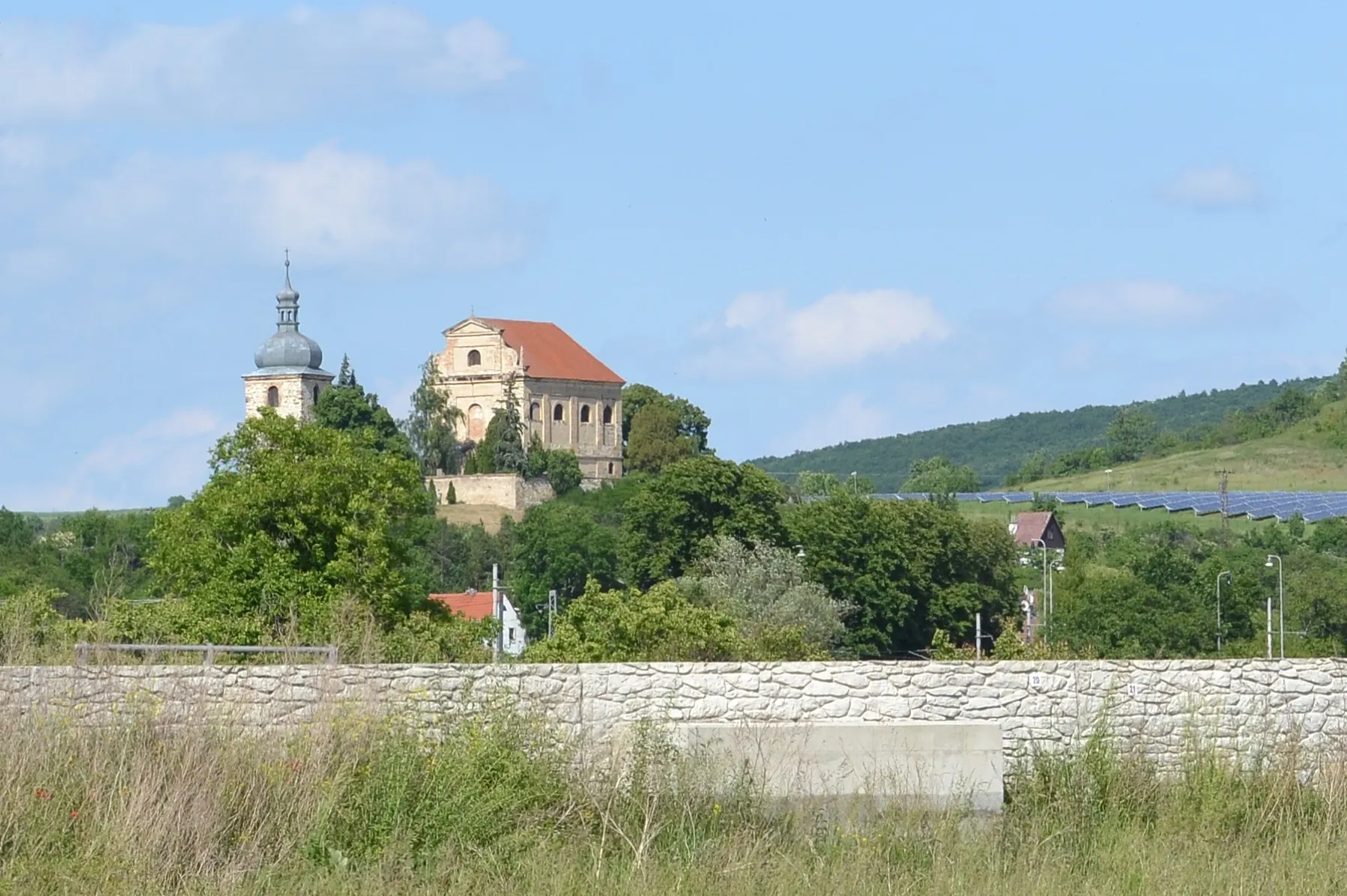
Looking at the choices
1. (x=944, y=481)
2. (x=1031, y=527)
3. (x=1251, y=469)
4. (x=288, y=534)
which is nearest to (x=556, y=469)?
(x=1031, y=527)

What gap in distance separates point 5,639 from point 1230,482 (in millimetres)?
100798

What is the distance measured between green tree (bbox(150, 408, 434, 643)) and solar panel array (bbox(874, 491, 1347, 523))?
42816 mm

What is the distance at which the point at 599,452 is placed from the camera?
112 meters

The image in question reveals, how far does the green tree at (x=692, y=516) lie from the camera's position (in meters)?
58.8

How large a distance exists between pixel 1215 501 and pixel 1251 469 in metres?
20.9

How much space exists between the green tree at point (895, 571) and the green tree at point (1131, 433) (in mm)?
80009

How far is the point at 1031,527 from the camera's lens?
88.6m

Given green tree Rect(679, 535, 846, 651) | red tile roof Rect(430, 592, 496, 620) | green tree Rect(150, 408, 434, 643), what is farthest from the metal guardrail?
red tile roof Rect(430, 592, 496, 620)

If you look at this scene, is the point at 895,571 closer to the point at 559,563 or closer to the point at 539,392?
the point at 559,563

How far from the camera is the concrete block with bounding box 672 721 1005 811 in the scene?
1312 cm

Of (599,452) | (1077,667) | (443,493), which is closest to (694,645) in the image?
(1077,667)

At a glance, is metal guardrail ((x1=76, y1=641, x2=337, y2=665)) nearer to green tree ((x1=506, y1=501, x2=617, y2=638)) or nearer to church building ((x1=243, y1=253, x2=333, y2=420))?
Answer: green tree ((x1=506, y1=501, x2=617, y2=638))

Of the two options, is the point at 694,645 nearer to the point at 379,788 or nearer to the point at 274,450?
the point at 274,450

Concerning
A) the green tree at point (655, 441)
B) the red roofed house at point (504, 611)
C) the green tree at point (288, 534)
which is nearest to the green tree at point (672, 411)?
the green tree at point (655, 441)
